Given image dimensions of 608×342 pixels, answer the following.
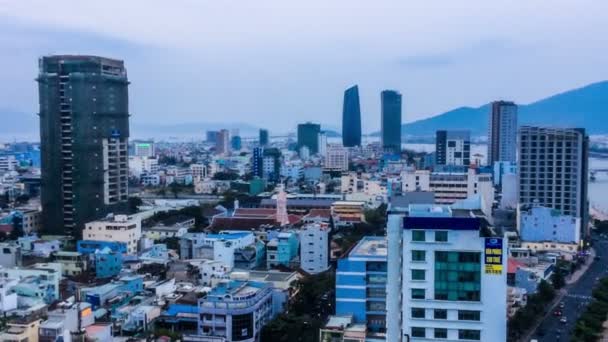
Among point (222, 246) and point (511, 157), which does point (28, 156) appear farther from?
point (222, 246)

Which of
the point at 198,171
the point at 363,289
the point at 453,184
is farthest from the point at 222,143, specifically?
the point at 363,289

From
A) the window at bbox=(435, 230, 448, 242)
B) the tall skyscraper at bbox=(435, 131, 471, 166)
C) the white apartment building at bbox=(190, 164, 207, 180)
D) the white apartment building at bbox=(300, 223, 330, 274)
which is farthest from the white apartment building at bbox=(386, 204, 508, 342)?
the white apartment building at bbox=(190, 164, 207, 180)

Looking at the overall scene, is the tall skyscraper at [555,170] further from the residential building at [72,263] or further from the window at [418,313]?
the window at [418,313]

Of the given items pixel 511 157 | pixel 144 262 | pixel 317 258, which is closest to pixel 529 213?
pixel 317 258

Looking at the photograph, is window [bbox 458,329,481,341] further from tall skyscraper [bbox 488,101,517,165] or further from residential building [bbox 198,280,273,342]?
tall skyscraper [bbox 488,101,517,165]

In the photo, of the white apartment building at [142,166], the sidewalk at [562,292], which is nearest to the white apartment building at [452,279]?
the sidewalk at [562,292]

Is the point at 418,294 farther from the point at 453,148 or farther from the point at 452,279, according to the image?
the point at 453,148
